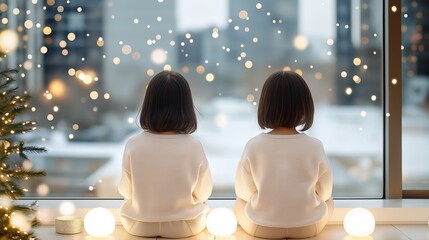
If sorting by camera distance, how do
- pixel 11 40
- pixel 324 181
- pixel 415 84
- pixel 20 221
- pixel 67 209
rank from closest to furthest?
pixel 20 221
pixel 324 181
pixel 67 209
pixel 11 40
pixel 415 84

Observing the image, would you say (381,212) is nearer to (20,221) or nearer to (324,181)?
(324,181)

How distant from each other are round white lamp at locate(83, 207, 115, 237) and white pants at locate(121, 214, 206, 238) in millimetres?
95

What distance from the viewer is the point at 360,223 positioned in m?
3.44

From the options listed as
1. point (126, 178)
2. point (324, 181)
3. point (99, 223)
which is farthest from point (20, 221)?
point (324, 181)

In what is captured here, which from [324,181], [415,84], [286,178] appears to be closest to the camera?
[286,178]

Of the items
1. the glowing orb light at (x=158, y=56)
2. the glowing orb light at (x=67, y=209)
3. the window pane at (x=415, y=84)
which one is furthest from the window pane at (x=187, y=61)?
→ the glowing orb light at (x=67, y=209)

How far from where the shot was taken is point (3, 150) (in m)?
2.79

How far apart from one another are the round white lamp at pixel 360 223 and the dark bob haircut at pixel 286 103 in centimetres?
50

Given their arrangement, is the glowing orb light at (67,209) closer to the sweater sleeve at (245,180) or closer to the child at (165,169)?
the child at (165,169)

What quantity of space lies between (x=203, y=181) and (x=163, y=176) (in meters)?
0.23

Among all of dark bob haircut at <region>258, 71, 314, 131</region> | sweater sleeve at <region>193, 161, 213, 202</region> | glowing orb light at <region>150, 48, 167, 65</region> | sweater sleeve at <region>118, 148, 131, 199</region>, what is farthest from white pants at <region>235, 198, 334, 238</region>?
glowing orb light at <region>150, 48, 167, 65</region>

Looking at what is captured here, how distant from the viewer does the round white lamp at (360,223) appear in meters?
3.44

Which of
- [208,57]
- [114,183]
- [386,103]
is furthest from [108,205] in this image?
[386,103]

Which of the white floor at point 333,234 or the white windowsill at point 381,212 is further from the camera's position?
the white windowsill at point 381,212
